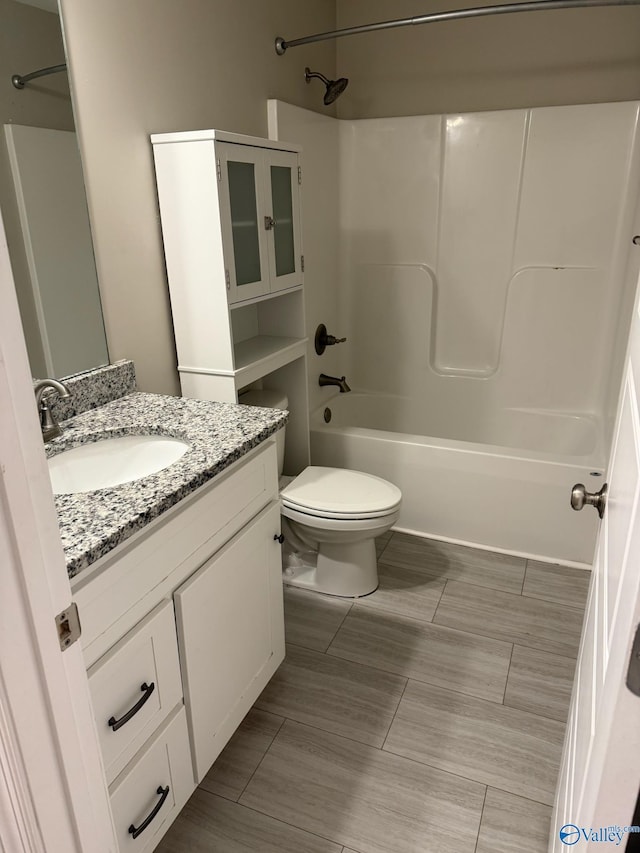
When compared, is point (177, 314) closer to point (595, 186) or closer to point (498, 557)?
point (498, 557)

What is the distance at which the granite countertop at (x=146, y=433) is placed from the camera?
40.5 inches

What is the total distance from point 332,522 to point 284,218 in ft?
3.53

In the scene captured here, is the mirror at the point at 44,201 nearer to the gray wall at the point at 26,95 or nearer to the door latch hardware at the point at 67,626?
the gray wall at the point at 26,95

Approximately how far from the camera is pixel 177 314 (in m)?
1.88

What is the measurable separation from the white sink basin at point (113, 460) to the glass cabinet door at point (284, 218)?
2.57ft

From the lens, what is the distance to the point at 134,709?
113 cm

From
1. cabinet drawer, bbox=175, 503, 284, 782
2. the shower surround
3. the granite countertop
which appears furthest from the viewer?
the shower surround

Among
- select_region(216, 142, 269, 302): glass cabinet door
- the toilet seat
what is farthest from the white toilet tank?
select_region(216, 142, 269, 302): glass cabinet door

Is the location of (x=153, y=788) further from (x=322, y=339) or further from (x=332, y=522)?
(x=322, y=339)

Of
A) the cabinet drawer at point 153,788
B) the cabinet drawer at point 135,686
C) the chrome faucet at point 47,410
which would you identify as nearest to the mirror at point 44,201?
the chrome faucet at point 47,410

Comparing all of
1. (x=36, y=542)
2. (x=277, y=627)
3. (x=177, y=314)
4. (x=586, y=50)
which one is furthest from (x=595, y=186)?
(x=36, y=542)

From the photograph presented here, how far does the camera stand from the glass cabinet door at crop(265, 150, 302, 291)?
6.59 ft

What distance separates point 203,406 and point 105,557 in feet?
2.29

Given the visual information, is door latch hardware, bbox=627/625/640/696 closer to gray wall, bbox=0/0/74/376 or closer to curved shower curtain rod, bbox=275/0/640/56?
gray wall, bbox=0/0/74/376
